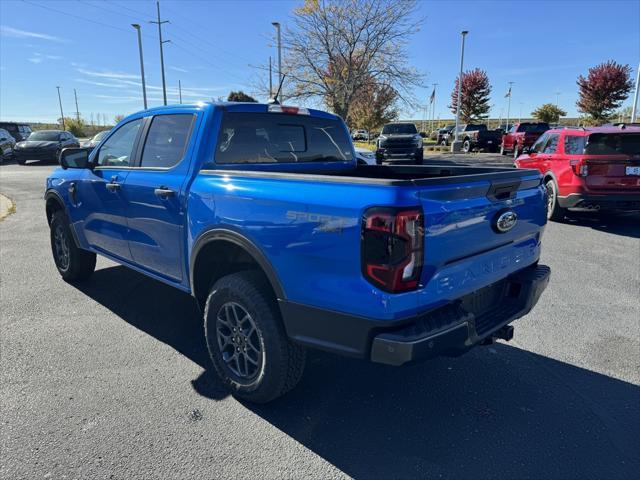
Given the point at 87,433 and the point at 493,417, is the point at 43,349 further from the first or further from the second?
the point at 493,417

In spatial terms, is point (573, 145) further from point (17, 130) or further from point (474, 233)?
point (17, 130)

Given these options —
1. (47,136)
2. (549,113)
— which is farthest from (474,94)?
(47,136)

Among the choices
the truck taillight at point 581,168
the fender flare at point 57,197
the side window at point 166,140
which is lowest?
the fender flare at point 57,197

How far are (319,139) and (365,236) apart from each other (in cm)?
213

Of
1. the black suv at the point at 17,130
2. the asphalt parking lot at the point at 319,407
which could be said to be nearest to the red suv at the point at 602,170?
the asphalt parking lot at the point at 319,407

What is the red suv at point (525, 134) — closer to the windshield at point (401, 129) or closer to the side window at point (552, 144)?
the windshield at point (401, 129)

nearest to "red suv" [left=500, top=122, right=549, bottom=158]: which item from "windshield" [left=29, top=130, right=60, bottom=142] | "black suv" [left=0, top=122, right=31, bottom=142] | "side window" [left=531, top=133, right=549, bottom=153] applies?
"side window" [left=531, top=133, right=549, bottom=153]

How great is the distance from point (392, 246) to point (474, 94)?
57.7m

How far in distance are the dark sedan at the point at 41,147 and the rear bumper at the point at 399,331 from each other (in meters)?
24.2

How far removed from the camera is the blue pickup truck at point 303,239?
2184 millimetres

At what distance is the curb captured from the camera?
32.8 ft

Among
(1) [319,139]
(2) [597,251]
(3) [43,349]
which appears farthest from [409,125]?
(3) [43,349]

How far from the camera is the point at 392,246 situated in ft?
6.96

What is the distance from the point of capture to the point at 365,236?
215 centimetres
